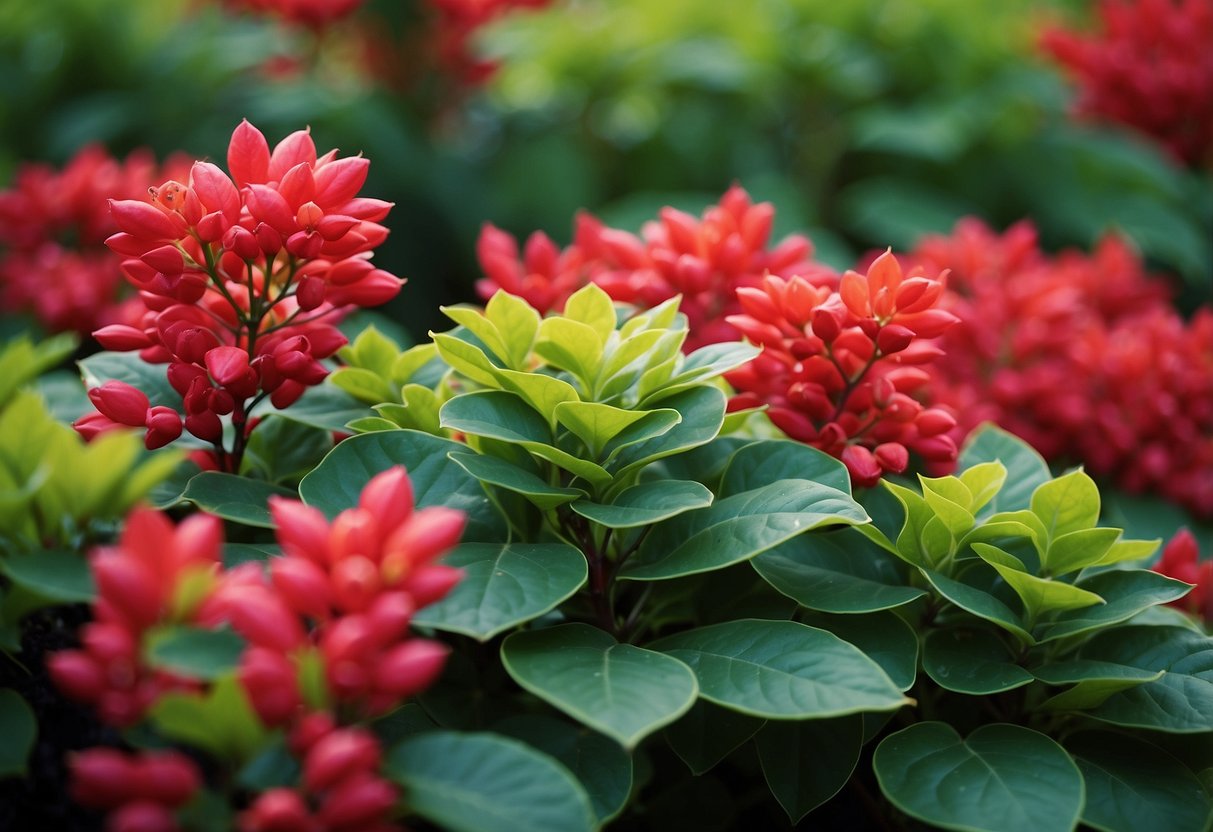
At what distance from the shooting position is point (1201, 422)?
1.38 m

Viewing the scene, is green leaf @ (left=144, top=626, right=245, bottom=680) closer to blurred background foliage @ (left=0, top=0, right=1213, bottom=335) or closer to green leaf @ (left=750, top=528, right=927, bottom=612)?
green leaf @ (left=750, top=528, right=927, bottom=612)

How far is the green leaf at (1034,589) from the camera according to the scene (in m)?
0.75


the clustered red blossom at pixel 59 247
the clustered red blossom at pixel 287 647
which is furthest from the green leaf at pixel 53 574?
the clustered red blossom at pixel 59 247

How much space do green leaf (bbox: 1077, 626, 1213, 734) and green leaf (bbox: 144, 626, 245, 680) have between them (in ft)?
2.02

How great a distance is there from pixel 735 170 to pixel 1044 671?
1.64m

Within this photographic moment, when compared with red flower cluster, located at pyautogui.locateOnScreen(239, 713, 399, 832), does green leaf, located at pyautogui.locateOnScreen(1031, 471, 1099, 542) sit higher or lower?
higher

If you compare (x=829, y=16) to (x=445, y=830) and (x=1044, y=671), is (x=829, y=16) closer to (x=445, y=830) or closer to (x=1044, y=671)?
(x=1044, y=671)

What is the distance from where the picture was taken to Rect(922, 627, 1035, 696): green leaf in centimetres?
76

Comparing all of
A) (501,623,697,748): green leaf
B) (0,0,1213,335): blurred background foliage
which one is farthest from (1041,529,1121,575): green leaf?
(0,0,1213,335): blurred background foliage

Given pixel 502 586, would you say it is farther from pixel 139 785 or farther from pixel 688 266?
pixel 688 266

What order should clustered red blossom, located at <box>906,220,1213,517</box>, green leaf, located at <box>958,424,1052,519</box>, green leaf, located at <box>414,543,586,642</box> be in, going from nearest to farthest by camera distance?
1. green leaf, located at <box>414,543,586,642</box>
2. green leaf, located at <box>958,424,1052,519</box>
3. clustered red blossom, located at <box>906,220,1213,517</box>

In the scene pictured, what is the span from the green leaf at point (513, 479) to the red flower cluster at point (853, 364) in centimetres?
23

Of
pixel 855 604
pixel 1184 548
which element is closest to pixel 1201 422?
pixel 1184 548

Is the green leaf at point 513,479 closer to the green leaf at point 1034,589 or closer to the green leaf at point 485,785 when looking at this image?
the green leaf at point 485,785
